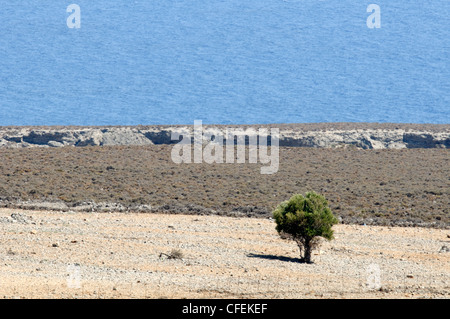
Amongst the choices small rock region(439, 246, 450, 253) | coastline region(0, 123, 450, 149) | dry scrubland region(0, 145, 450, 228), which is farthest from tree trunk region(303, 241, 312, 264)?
coastline region(0, 123, 450, 149)

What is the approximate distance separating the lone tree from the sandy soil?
0.44 m

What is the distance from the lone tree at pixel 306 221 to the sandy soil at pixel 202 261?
443mm

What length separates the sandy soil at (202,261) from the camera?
953cm

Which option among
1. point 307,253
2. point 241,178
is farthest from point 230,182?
point 307,253

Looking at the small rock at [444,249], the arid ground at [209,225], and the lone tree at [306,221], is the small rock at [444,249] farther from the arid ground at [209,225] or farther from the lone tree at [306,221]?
the lone tree at [306,221]

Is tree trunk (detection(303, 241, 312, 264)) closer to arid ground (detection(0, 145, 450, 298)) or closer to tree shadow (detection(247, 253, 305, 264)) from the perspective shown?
tree shadow (detection(247, 253, 305, 264))

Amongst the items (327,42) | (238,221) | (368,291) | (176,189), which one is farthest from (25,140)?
(327,42)

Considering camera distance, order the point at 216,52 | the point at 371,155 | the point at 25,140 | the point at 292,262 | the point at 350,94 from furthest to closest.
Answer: the point at 216,52 < the point at 350,94 < the point at 25,140 < the point at 371,155 < the point at 292,262

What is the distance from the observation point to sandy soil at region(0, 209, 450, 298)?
953 centimetres

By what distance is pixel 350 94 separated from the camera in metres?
65.2

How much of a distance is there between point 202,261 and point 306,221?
2.39 metres
